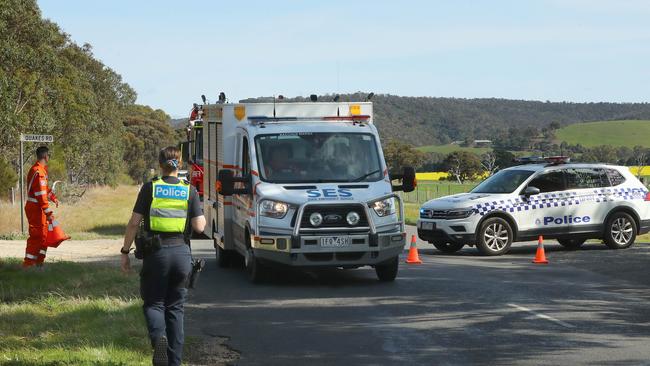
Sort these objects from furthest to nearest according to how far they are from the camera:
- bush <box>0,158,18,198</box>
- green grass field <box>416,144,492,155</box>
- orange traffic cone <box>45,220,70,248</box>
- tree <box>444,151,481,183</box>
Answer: green grass field <box>416,144,492,155</box> → tree <box>444,151,481,183</box> → bush <box>0,158,18,198</box> → orange traffic cone <box>45,220,70,248</box>

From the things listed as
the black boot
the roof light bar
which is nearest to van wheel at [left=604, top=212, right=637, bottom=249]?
the roof light bar

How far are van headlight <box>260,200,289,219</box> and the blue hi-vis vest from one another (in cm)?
586

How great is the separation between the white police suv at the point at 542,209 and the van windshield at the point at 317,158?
4943 mm

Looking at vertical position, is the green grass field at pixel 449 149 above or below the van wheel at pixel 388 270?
above

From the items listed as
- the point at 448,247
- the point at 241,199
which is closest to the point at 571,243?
the point at 448,247

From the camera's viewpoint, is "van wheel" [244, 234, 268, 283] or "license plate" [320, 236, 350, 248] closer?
"license plate" [320, 236, 350, 248]

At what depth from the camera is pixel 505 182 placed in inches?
802

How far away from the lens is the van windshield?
1470 centimetres

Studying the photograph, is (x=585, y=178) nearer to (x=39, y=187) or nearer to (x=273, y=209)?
(x=273, y=209)

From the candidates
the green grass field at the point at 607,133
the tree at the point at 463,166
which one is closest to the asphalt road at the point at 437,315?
the tree at the point at 463,166

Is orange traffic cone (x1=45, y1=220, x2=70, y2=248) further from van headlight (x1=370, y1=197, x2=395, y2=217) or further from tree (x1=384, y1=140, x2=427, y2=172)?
tree (x1=384, y1=140, x2=427, y2=172)

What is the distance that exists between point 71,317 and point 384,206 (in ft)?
16.0

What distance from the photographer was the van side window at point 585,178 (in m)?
20.3

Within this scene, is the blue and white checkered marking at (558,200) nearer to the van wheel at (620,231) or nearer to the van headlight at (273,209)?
the van wheel at (620,231)
